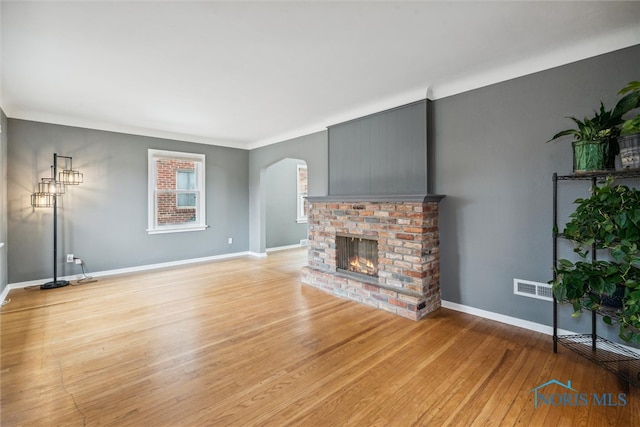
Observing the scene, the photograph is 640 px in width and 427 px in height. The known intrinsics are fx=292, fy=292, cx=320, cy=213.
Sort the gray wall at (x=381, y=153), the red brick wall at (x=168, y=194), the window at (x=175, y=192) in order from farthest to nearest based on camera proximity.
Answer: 1. the red brick wall at (x=168, y=194)
2. the window at (x=175, y=192)
3. the gray wall at (x=381, y=153)

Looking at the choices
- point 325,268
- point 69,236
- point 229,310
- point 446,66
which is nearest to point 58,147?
point 69,236

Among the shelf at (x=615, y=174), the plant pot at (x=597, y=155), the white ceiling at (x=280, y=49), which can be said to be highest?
the white ceiling at (x=280, y=49)

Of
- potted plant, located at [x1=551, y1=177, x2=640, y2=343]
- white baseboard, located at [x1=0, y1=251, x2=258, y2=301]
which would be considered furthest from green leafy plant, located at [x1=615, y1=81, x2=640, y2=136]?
white baseboard, located at [x1=0, y1=251, x2=258, y2=301]

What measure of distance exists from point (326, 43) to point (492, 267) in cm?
274

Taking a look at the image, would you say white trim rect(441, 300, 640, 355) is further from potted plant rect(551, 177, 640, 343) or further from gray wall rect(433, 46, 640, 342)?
potted plant rect(551, 177, 640, 343)

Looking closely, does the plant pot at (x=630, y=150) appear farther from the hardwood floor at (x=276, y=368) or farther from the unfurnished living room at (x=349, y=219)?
the hardwood floor at (x=276, y=368)

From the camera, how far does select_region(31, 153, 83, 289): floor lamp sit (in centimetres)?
424

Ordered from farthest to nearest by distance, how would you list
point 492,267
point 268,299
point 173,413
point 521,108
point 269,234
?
point 269,234 → point 268,299 → point 492,267 → point 521,108 → point 173,413

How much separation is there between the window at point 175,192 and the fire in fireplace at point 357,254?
10.8 ft

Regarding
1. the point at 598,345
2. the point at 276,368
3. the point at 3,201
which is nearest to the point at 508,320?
the point at 598,345

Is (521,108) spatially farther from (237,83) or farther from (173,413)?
(173,413)

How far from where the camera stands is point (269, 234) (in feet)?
24.1

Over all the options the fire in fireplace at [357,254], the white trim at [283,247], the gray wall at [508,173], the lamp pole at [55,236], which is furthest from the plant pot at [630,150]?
the lamp pole at [55,236]

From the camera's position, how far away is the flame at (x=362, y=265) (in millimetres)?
3867
